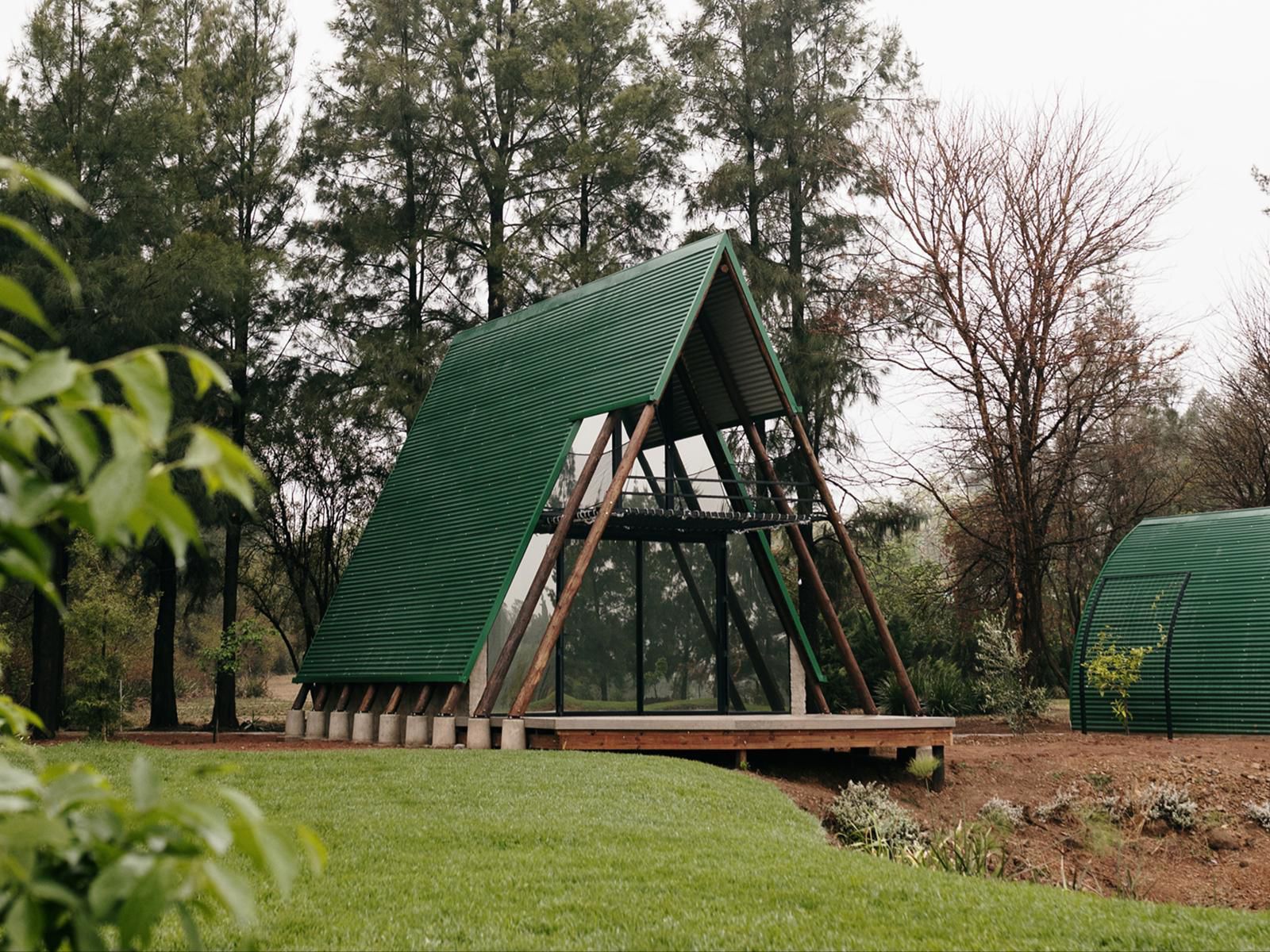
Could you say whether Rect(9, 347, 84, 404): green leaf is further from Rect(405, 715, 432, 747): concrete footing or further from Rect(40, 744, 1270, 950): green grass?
Rect(405, 715, 432, 747): concrete footing

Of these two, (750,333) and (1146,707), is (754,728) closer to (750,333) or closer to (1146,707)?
(750,333)

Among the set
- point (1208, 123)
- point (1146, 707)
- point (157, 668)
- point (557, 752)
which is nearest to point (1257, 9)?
point (1208, 123)

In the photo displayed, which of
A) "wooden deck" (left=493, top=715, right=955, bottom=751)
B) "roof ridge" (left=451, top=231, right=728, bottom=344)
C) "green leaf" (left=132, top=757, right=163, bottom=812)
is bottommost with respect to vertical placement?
"wooden deck" (left=493, top=715, right=955, bottom=751)

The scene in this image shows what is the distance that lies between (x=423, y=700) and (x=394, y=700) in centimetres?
46

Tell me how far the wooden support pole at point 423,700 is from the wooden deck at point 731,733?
1.31m

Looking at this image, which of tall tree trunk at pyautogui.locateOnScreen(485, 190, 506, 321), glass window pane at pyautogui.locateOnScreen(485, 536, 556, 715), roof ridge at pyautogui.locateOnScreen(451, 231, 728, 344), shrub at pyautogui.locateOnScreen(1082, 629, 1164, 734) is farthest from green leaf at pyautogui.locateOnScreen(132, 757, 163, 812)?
tall tree trunk at pyautogui.locateOnScreen(485, 190, 506, 321)

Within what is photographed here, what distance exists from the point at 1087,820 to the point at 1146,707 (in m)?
6.85

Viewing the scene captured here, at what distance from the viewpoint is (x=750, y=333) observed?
680 inches

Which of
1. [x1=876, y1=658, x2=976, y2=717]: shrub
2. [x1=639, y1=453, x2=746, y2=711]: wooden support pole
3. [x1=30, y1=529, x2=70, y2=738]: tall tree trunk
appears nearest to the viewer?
[x1=639, y1=453, x2=746, y2=711]: wooden support pole

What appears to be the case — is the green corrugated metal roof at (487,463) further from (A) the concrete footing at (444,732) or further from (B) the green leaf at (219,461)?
(B) the green leaf at (219,461)

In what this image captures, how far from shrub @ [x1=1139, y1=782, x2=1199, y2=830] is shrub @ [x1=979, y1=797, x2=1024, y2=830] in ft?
3.97

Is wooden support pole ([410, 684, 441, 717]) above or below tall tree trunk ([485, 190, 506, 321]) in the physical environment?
below

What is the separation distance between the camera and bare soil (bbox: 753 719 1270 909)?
439 inches

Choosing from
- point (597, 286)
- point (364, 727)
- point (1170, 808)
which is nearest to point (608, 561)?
point (364, 727)
